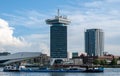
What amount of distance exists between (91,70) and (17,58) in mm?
52413

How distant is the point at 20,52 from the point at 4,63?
828cm

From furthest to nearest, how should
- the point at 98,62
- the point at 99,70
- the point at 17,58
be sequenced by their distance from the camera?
the point at 98,62
the point at 17,58
the point at 99,70

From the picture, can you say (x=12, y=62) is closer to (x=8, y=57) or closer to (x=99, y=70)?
(x=8, y=57)

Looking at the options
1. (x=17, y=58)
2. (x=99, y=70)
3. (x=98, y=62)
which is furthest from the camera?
(x=98, y=62)

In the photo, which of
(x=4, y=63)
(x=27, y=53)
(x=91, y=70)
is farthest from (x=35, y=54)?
(x=91, y=70)

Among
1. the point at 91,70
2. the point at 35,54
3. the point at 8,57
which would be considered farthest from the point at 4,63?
the point at 91,70

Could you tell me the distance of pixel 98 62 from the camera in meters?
199

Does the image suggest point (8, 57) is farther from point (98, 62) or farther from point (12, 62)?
point (98, 62)

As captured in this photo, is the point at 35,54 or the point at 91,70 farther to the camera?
the point at 35,54

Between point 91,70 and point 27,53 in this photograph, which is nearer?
point 91,70

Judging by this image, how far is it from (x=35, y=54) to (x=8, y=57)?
11.6 metres

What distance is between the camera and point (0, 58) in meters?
162

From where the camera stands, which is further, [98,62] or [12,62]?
[98,62]

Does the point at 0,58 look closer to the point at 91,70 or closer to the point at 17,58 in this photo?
the point at 17,58
